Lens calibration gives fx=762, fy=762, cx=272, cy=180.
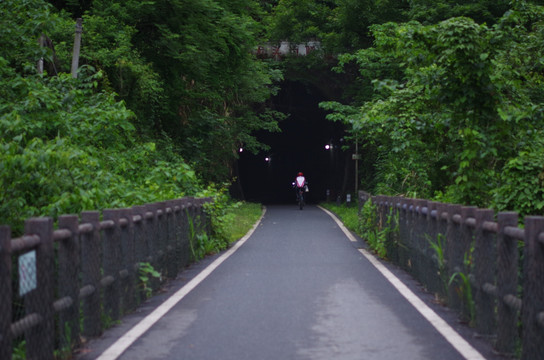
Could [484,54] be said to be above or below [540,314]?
above

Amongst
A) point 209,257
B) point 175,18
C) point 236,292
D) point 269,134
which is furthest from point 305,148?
point 236,292

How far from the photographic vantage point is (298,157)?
301ft

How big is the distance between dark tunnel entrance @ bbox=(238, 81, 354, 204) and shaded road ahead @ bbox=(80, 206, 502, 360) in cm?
3893

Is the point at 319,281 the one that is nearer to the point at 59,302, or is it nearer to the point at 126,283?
the point at 126,283

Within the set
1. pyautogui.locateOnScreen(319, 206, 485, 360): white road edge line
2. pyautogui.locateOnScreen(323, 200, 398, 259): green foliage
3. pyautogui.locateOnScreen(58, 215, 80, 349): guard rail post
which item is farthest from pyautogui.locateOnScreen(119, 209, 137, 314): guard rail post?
pyautogui.locateOnScreen(323, 200, 398, 259): green foliage

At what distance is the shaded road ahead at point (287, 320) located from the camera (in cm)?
680

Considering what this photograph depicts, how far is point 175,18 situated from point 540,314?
66.5 feet

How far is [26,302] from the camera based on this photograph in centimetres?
574

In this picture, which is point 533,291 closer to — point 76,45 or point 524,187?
point 524,187

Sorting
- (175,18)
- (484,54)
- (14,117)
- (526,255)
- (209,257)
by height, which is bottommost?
(209,257)

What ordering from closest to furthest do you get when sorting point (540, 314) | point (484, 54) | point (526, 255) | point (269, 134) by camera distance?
point (540, 314) < point (526, 255) < point (484, 54) < point (269, 134)

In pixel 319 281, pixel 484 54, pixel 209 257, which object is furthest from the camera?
pixel 209 257

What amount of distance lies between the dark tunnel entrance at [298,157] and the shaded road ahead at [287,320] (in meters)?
38.9

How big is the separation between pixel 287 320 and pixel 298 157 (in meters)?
83.5
